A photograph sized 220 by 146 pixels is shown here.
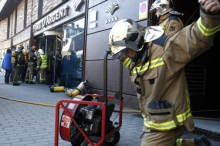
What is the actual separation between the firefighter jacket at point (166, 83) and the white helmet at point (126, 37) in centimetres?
13

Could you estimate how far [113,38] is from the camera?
2334mm

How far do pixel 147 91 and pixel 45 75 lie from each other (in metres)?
12.0

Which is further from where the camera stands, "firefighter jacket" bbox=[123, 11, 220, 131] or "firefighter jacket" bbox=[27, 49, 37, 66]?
"firefighter jacket" bbox=[27, 49, 37, 66]

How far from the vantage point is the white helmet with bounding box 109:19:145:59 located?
2.21 m

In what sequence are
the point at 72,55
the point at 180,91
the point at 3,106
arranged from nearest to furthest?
the point at 180,91
the point at 3,106
the point at 72,55

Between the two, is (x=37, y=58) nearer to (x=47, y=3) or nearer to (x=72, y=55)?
(x=72, y=55)

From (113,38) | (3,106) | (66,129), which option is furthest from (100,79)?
(113,38)

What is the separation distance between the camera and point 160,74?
2.01 metres

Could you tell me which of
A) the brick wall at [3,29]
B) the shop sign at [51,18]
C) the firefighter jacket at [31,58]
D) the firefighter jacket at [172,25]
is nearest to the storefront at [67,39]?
the shop sign at [51,18]

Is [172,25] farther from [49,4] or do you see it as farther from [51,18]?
[49,4]

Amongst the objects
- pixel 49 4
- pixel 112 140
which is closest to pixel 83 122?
pixel 112 140

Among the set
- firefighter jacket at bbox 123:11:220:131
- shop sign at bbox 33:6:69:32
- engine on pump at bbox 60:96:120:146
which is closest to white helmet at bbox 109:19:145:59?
firefighter jacket at bbox 123:11:220:131

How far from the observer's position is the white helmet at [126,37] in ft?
7.25

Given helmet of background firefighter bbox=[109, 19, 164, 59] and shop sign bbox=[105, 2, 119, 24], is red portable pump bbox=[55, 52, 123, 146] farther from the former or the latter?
shop sign bbox=[105, 2, 119, 24]
